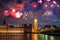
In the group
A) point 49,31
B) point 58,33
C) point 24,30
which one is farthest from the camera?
point 24,30

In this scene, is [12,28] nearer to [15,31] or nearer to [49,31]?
[15,31]

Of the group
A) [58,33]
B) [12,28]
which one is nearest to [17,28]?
[12,28]

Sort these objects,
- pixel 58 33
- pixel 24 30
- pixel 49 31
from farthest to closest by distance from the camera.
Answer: pixel 24 30 < pixel 49 31 < pixel 58 33

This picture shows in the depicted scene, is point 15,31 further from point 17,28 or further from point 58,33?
point 58,33

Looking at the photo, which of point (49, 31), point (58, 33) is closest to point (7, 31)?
point (49, 31)

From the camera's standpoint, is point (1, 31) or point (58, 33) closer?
point (58, 33)

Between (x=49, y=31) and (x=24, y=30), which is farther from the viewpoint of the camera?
(x=24, y=30)

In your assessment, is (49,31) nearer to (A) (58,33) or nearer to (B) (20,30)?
(A) (58,33)

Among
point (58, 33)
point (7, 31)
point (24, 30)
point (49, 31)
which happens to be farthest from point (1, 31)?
point (58, 33)
